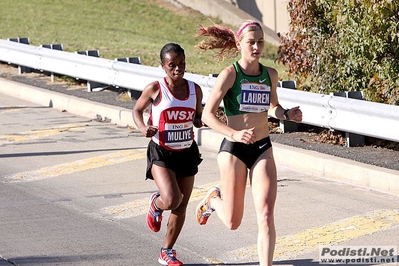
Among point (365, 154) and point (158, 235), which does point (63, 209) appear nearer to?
point (158, 235)

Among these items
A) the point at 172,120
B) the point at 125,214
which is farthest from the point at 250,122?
the point at 125,214

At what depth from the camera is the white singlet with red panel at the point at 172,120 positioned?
7148 mm

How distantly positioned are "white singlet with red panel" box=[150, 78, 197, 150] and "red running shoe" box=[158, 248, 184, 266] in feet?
2.70

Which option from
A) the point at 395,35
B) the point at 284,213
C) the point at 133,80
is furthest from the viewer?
the point at 133,80

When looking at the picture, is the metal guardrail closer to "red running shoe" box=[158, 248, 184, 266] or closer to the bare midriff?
the bare midriff

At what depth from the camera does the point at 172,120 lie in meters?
7.15

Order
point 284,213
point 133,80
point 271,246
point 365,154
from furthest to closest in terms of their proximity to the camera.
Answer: point 133,80, point 365,154, point 284,213, point 271,246

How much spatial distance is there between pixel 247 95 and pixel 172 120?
72cm

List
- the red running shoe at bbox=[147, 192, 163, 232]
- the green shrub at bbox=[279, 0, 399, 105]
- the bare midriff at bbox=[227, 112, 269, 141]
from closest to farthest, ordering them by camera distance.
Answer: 1. the bare midriff at bbox=[227, 112, 269, 141]
2. the red running shoe at bbox=[147, 192, 163, 232]
3. the green shrub at bbox=[279, 0, 399, 105]

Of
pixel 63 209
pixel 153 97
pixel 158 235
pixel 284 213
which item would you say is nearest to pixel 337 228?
pixel 284 213

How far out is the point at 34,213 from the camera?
353 inches

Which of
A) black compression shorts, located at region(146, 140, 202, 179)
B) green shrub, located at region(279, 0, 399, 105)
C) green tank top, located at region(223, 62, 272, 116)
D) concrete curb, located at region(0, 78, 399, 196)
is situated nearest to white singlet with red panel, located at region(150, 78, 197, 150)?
black compression shorts, located at region(146, 140, 202, 179)

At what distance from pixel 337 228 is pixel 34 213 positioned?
119 inches

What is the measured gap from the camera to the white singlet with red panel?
23.5 feet
